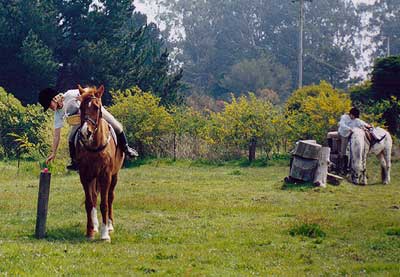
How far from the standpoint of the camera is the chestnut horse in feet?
28.5

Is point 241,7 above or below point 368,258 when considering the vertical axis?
above

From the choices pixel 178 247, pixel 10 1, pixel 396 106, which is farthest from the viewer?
pixel 10 1

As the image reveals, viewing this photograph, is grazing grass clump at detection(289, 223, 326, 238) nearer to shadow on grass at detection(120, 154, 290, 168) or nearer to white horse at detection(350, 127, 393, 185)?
white horse at detection(350, 127, 393, 185)

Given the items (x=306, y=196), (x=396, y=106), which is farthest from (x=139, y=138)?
(x=306, y=196)

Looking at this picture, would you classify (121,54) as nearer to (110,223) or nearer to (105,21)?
(105,21)

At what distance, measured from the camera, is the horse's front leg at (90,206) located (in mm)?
9336

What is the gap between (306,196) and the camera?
49.0ft

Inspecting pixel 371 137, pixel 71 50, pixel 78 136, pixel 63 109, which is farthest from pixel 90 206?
pixel 71 50

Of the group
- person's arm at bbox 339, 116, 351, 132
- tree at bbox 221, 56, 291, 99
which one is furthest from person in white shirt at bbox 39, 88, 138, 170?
tree at bbox 221, 56, 291, 99

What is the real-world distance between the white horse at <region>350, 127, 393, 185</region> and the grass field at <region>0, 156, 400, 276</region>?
847mm

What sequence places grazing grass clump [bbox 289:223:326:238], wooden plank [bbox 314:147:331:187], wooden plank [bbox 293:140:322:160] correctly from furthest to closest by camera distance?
wooden plank [bbox 293:140:322:160] → wooden plank [bbox 314:147:331:187] → grazing grass clump [bbox 289:223:326:238]

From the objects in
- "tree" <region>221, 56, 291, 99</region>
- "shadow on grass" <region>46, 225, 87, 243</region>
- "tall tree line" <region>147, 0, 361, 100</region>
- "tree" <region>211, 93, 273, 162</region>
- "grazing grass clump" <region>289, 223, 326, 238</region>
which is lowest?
"shadow on grass" <region>46, 225, 87, 243</region>

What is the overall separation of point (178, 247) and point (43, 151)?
17894 mm

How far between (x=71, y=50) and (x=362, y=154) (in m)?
24.5
